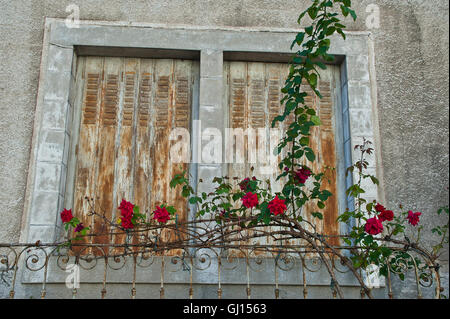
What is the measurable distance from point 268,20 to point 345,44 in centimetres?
72

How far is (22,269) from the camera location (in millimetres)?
4152

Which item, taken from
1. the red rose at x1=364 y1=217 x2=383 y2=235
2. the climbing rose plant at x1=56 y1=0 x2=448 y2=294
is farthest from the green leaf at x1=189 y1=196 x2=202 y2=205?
the red rose at x1=364 y1=217 x2=383 y2=235

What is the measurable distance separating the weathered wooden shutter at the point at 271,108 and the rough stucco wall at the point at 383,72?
1.34 feet

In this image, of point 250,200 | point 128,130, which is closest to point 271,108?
point 128,130

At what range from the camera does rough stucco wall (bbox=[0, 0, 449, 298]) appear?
4.49 m

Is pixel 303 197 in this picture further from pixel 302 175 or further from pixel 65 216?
pixel 65 216

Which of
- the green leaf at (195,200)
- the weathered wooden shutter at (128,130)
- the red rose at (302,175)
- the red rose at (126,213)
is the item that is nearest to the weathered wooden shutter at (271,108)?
the weathered wooden shutter at (128,130)

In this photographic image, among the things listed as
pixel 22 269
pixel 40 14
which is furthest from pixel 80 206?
pixel 40 14

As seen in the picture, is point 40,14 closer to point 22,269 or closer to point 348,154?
point 22,269

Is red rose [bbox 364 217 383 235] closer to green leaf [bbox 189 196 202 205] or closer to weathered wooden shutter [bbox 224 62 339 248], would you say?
weathered wooden shutter [bbox 224 62 339 248]

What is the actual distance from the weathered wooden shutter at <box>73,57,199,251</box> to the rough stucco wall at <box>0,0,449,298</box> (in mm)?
424

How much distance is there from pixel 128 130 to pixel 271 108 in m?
1.28

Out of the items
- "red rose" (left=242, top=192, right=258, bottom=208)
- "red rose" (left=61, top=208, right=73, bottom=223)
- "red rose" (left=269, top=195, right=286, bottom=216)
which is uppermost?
"red rose" (left=242, top=192, right=258, bottom=208)

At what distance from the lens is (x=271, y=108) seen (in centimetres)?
484
